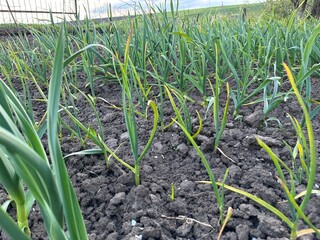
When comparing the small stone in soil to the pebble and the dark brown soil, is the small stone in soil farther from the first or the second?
the pebble

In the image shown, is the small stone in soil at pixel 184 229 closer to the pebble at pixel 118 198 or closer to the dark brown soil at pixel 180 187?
the dark brown soil at pixel 180 187

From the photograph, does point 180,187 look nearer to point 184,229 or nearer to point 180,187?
point 180,187

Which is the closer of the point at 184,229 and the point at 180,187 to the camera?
the point at 184,229

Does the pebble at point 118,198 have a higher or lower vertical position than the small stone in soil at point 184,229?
higher

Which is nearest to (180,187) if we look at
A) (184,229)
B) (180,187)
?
(180,187)

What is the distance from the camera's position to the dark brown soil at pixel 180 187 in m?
Answer: 0.78

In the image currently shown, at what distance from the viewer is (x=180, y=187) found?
3.00 ft

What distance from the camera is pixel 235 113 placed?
1256mm

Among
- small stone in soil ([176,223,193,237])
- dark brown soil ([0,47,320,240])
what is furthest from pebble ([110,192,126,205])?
small stone in soil ([176,223,193,237])

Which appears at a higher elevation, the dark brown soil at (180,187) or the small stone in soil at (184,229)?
the dark brown soil at (180,187)

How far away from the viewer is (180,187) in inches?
36.0

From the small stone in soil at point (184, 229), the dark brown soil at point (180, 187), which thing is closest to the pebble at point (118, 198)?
the dark brown soil at point (180, 187)

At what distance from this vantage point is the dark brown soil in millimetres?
781

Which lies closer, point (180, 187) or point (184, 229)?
point (184, 229)
